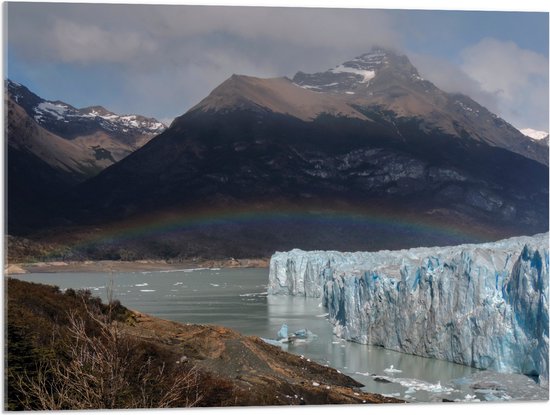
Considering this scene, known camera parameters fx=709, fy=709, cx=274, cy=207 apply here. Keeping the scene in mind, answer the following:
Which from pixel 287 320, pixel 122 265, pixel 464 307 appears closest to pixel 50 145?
pixel 122 265

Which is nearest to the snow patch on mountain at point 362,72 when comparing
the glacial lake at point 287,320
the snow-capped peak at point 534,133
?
the snow-capped peak at point 534,133

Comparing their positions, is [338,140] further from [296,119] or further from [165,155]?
[165,155]

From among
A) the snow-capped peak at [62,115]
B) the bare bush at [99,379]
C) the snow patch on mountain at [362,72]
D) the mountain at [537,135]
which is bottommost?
the bare bush at [99,379]

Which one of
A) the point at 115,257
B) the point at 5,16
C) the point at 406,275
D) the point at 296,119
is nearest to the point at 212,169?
the point at 296,119

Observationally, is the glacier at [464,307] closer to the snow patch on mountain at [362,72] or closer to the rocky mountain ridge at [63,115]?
the snow patch on mountain at [362,72]

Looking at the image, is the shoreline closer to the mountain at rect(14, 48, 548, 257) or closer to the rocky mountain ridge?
the mountain at rect(14, 48, 548, 257)

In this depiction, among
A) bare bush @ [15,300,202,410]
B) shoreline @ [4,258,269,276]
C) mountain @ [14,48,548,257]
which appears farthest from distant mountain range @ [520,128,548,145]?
shoreline @ [4,258,269,276]
